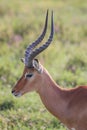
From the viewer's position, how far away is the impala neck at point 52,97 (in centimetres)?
727

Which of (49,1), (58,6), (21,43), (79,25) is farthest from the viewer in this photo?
(49,1)

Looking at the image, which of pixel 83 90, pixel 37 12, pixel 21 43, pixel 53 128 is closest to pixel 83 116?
pixel 83 90

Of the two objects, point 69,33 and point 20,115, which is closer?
point 20,115

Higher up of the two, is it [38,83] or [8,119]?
[38,83]

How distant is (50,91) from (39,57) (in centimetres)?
632

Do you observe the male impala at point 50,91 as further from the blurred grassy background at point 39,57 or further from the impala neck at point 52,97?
the blurred grassy background at point 39,57

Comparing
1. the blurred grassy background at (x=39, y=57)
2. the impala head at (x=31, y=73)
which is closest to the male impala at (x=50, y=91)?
the impala head at (x=31, y=73)

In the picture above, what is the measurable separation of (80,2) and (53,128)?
23625mm

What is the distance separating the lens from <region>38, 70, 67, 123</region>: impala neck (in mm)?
7273

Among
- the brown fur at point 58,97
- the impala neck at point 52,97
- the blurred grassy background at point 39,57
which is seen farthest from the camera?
the blurred grassy background at point 39,57

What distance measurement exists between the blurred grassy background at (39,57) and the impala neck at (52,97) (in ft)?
3.24

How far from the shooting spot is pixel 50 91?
7.38 meters

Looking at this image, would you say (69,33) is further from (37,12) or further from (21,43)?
(37,12)

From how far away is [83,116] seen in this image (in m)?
7.04
